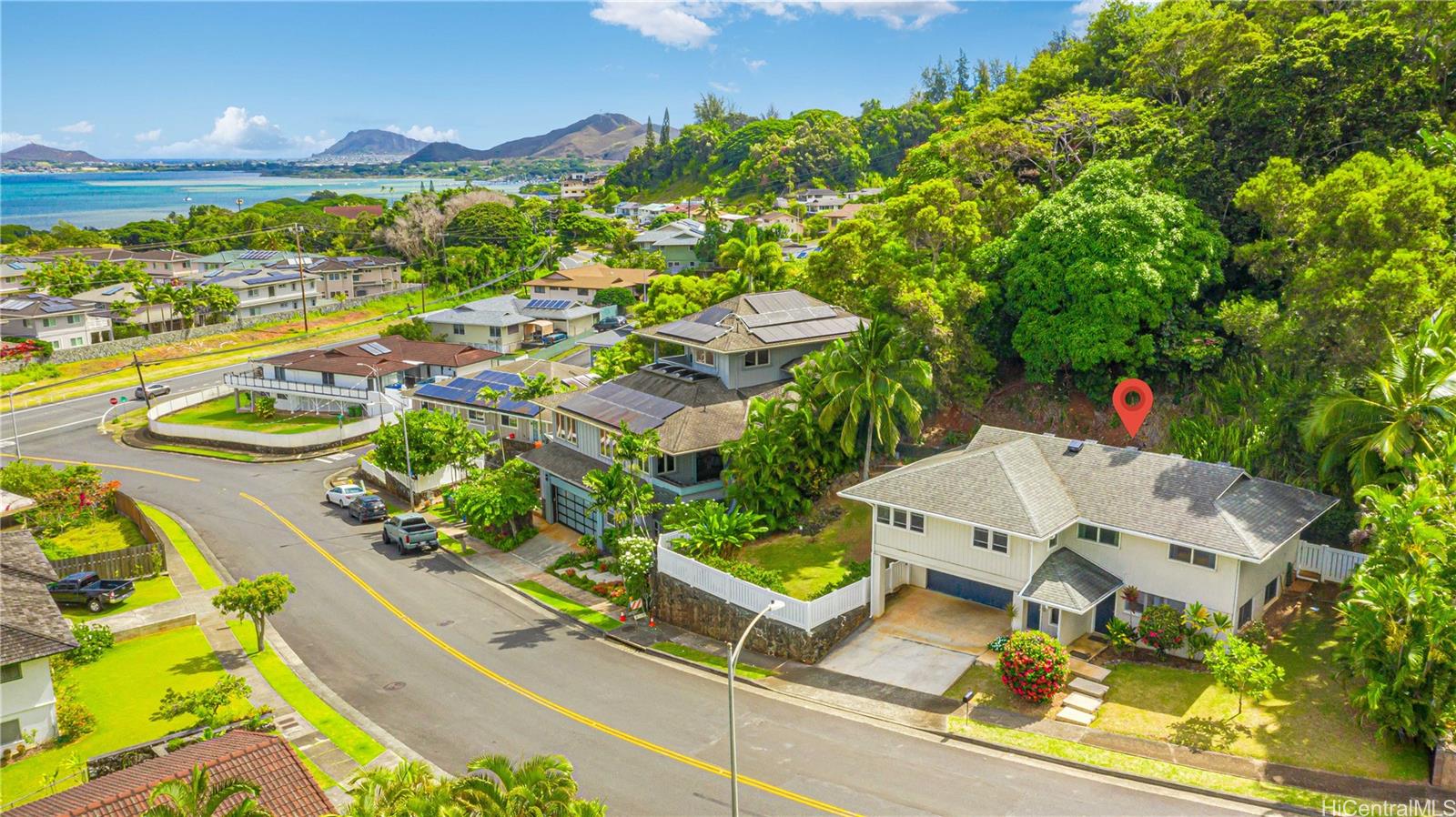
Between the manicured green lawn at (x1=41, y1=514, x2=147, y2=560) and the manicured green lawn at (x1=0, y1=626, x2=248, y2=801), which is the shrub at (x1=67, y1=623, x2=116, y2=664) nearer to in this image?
the manicured green lawn at (x1=0, y1=626, x2=248, y2=801)

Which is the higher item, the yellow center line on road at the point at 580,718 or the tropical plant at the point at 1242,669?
the tropical plant at the point at 1242,669

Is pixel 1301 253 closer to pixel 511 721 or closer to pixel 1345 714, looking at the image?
pixel 1345 714

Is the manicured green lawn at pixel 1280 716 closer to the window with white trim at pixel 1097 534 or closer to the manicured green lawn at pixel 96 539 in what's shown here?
the window with white trim at pixel 1097 534

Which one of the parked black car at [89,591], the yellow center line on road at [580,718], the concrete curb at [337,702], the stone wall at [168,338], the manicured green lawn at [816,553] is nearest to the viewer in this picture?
the yellow center line on road at [580,718]

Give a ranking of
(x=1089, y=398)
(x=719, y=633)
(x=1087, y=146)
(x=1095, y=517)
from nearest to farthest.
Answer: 1. (x=1095, y=517)
2. (x=719, y=633)
3. (x=1089, y=398)
4. (x=1087, y=146)

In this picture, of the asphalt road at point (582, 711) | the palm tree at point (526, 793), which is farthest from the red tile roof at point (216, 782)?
the asphalt road at point (582, 711)

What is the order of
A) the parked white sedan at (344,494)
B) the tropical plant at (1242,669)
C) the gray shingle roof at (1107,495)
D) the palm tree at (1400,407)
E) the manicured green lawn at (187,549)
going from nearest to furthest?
the tropical plant at (1242,669) → the palm tree at (1400,407) → the gray shingle roof at (1107,495) → the manicured green lawn at (187,549) → the parked white sedan at (344,494)

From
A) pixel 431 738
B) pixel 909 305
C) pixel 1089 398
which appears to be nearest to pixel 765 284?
pixel 909 305

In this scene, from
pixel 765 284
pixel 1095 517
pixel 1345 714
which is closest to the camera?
pixel 1345 714
